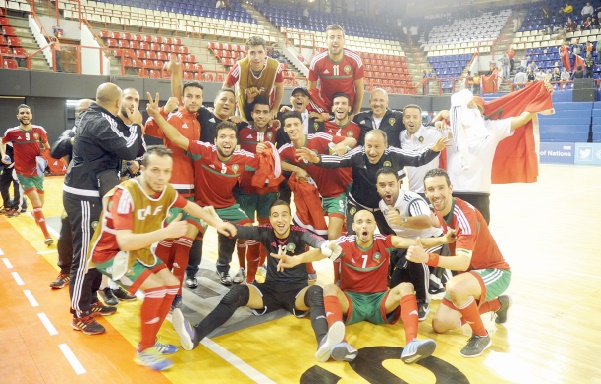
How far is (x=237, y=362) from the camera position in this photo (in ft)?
11.7

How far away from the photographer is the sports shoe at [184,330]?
364 cm

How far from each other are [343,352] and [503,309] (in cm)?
172

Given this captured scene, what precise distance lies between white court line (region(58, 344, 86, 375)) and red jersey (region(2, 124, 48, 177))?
219 inches

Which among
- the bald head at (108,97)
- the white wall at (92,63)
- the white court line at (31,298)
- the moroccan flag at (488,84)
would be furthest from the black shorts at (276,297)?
the moroccan flag at (488,84)

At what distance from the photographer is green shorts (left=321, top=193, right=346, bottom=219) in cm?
520

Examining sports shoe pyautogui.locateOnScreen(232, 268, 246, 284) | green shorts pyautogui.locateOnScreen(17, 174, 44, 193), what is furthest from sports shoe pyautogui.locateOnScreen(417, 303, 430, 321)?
green shorts pyautogui.locateOnScreen(17, 174, 44, 193)

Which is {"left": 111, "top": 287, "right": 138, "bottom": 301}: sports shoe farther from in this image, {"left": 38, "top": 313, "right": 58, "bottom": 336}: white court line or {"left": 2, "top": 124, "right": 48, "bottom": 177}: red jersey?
{"left": 2, "top": 124, "right": 48, "bottom": 177}: red jersey

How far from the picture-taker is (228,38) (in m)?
21.9

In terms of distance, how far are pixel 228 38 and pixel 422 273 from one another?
19.6m

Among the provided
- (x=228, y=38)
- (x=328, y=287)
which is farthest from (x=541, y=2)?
(x=328, y=287)

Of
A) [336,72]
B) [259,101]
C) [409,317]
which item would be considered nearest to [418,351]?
[409,317]

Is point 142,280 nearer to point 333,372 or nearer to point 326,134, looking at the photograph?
point 333,372

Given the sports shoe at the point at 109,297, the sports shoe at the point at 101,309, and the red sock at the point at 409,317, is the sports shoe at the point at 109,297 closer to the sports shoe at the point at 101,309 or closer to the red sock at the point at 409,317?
the sports shoe at the point at 101,309

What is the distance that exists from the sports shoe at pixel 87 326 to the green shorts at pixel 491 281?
299cm
